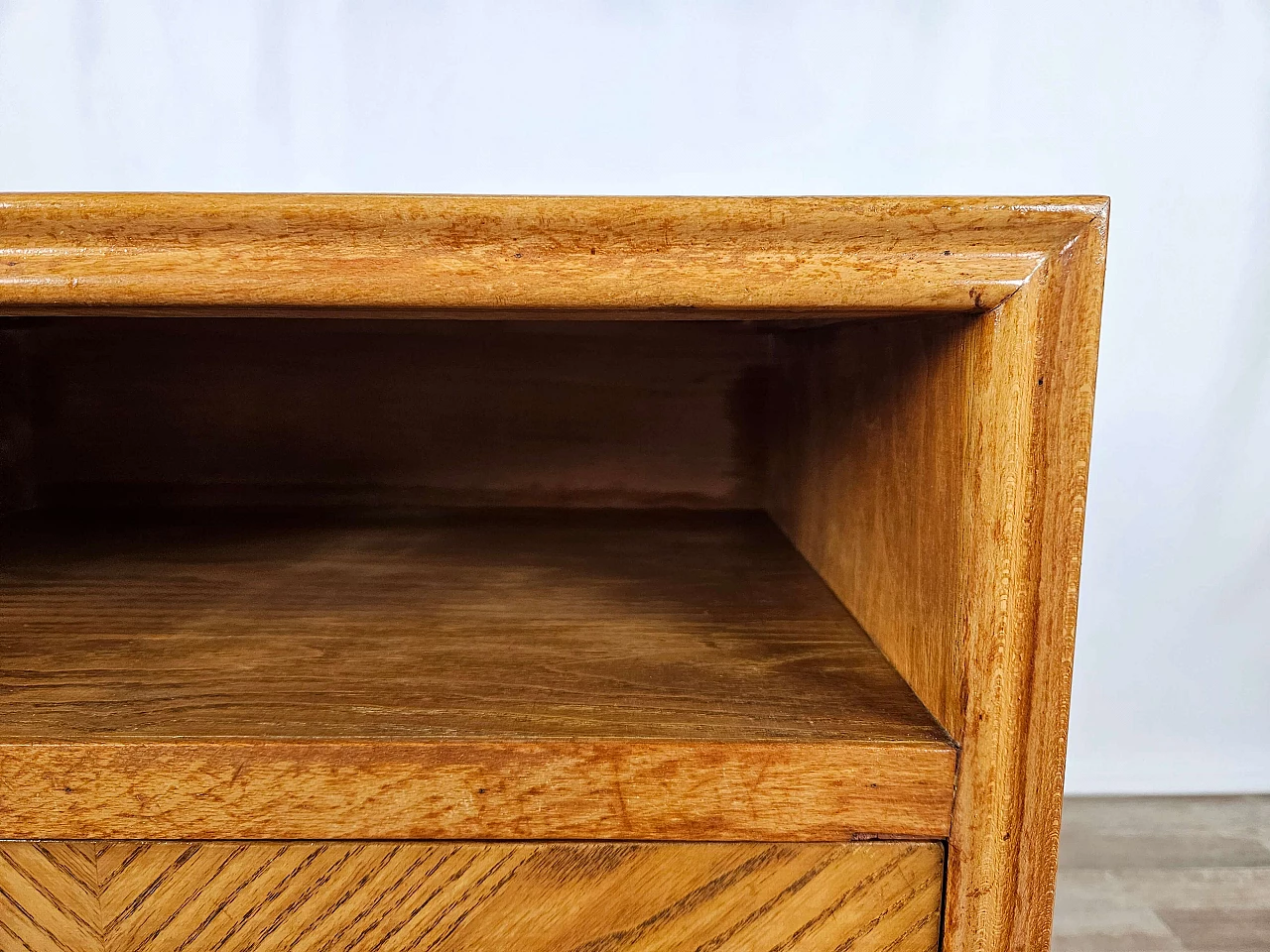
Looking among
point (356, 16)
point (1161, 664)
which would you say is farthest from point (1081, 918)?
point (356, 16)

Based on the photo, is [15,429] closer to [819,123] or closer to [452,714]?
[452,714]

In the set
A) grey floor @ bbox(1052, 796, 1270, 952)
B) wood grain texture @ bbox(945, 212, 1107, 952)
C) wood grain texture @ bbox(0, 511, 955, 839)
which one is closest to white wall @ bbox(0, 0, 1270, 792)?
grey floor @ bbox(1052, 796, 1270, 952)

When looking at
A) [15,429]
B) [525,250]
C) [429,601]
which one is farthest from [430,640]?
[15,429]

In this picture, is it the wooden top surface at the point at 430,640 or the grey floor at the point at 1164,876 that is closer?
the wooden top surface at the point at 430,640

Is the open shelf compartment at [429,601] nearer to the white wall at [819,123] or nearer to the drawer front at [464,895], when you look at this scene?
the drawer front at [464,895]

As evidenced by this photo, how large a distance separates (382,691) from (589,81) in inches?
34.2

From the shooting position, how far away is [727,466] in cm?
71

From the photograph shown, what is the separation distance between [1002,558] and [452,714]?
0.62 feet

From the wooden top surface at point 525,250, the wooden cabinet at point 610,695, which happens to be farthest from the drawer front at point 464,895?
the wooden top surface at point 525,250

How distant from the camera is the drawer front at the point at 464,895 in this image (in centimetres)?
29

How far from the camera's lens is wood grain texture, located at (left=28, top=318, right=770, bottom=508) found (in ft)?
2.24

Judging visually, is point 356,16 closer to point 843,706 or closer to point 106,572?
point 106,572

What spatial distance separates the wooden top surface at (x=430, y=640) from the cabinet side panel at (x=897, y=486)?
2 cm

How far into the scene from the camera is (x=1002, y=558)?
269 millimetres
